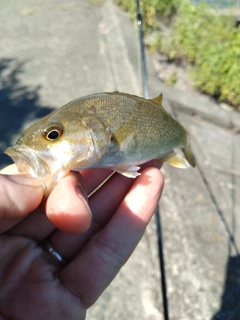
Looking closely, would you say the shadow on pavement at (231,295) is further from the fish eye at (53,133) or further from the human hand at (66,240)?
the fish eye at (53,133)

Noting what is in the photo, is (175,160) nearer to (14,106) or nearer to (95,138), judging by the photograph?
(95,138)

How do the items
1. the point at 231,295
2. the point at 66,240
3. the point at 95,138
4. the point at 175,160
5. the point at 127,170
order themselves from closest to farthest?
the point at 95,138 < the point at 127,170 < the point at 66,240 < the point at 175,160 < the point at 231,295

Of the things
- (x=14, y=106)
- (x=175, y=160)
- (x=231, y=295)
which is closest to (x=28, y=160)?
(x=175, y=160)

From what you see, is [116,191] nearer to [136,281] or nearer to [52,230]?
[52,230]

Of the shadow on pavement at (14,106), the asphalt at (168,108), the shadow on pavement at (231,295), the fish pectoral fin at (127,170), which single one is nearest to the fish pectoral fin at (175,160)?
the fish pectoral fin at (127,170)

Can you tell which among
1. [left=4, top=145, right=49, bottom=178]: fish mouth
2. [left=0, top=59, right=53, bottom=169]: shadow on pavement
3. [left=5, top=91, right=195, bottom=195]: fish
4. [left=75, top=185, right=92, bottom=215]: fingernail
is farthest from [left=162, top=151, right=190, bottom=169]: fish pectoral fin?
[left=0, top=59, right=53, bottom=169]: shadow on pavement

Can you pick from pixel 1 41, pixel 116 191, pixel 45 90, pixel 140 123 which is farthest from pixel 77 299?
pixel 1 41

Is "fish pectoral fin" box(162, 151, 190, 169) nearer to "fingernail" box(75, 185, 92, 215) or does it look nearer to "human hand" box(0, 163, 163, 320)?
"human hand" box(0, 163, 163, 320)
